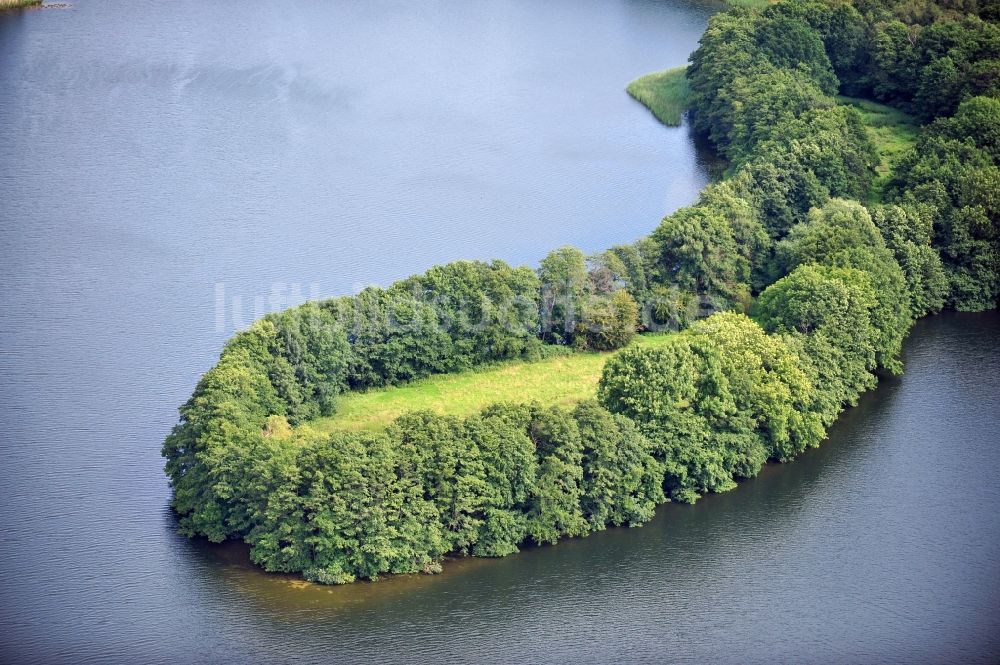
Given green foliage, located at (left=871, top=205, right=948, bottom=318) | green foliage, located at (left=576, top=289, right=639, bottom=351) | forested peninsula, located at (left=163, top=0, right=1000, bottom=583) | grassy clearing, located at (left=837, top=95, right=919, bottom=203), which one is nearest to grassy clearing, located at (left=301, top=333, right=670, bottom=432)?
forested peninsula, located at (left=163, top=0, right=1000, bottom=583)

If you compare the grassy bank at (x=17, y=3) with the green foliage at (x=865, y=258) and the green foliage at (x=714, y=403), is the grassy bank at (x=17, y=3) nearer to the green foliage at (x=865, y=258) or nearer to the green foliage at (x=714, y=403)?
the green foliage at (x=865, y=258)

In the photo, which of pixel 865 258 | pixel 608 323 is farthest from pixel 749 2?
pixel 608 323

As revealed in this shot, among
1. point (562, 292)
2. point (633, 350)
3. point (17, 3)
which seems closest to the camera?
point (633, 350)

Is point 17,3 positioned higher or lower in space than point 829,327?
higher

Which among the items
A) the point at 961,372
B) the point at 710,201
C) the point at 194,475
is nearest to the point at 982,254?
the point at 961,372

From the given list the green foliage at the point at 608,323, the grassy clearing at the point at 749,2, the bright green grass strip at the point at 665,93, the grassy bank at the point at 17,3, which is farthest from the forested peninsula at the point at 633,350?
the grassy bank at the point at 17,3

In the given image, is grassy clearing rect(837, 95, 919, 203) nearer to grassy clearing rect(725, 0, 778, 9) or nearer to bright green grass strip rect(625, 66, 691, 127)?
bright green grass strip rect(625, 66, 691, 127)

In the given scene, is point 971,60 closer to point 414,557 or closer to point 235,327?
point 235,327

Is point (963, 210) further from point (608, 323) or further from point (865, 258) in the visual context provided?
point (608, 323)
